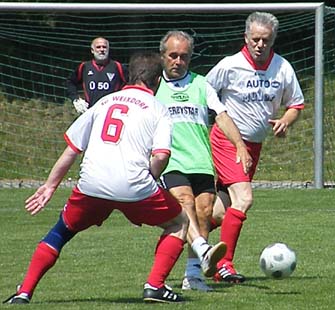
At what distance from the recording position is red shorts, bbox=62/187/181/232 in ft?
24.7

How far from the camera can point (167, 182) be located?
343 inches

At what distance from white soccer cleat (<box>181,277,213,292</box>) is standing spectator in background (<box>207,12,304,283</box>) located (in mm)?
420

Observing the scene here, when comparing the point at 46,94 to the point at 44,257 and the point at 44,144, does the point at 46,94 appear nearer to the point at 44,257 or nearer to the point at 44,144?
the point at 44,144

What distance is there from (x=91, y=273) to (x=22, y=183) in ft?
30.9

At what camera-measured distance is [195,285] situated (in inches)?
336

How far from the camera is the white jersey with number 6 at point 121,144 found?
7453 mm

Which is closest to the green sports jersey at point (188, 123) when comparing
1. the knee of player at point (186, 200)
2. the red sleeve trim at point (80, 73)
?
the knee of player at point (186, 200)

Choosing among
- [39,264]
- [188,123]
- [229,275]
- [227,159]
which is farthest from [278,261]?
[39,264]

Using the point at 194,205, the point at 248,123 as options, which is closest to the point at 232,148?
the point at 248,123

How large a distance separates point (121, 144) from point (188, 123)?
4.15 feet

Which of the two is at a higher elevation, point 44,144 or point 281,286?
point 44,144

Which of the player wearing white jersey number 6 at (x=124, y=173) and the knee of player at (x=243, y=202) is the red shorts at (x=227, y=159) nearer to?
the knee of player at (x=243, y=202)

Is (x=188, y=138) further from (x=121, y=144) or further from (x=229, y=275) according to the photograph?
(x=121, y=144)

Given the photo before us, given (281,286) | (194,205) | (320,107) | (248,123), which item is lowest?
(281,286)
